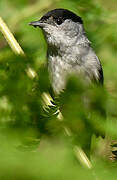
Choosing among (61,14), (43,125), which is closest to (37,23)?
(61,14)

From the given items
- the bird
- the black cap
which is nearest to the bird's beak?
the bird

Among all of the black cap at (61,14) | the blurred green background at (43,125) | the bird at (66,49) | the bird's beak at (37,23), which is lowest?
the bird at (66,49)

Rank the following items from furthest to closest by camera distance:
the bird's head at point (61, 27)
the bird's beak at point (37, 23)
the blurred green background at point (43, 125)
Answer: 1. the bird's head at point (61, 27)
2. the bird's beak at point (37, 23)
3. the blurred green background at point (43, 125)

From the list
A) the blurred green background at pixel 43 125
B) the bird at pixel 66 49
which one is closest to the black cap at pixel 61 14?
the bird at pixel 66 49

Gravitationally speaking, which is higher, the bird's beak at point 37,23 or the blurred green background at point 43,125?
the blurred green background at point 43,125

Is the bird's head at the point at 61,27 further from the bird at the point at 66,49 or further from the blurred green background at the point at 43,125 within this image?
the blurred green background at the point at 43,125

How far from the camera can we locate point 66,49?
11.0ft

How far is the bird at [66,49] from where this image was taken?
3.10m

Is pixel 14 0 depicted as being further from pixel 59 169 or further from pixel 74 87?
pixel 59 169

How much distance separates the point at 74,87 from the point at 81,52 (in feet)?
8.53

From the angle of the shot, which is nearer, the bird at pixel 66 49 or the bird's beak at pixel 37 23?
the bird's beak at pixel 37 23

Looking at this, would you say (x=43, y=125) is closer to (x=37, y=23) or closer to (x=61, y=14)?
(x=37, y=23)

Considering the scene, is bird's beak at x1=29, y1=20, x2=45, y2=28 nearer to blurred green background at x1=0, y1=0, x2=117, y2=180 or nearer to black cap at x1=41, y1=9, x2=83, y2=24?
black cap at x1=41, y1=9, x2=83, y2=24

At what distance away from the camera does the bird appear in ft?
10.2
